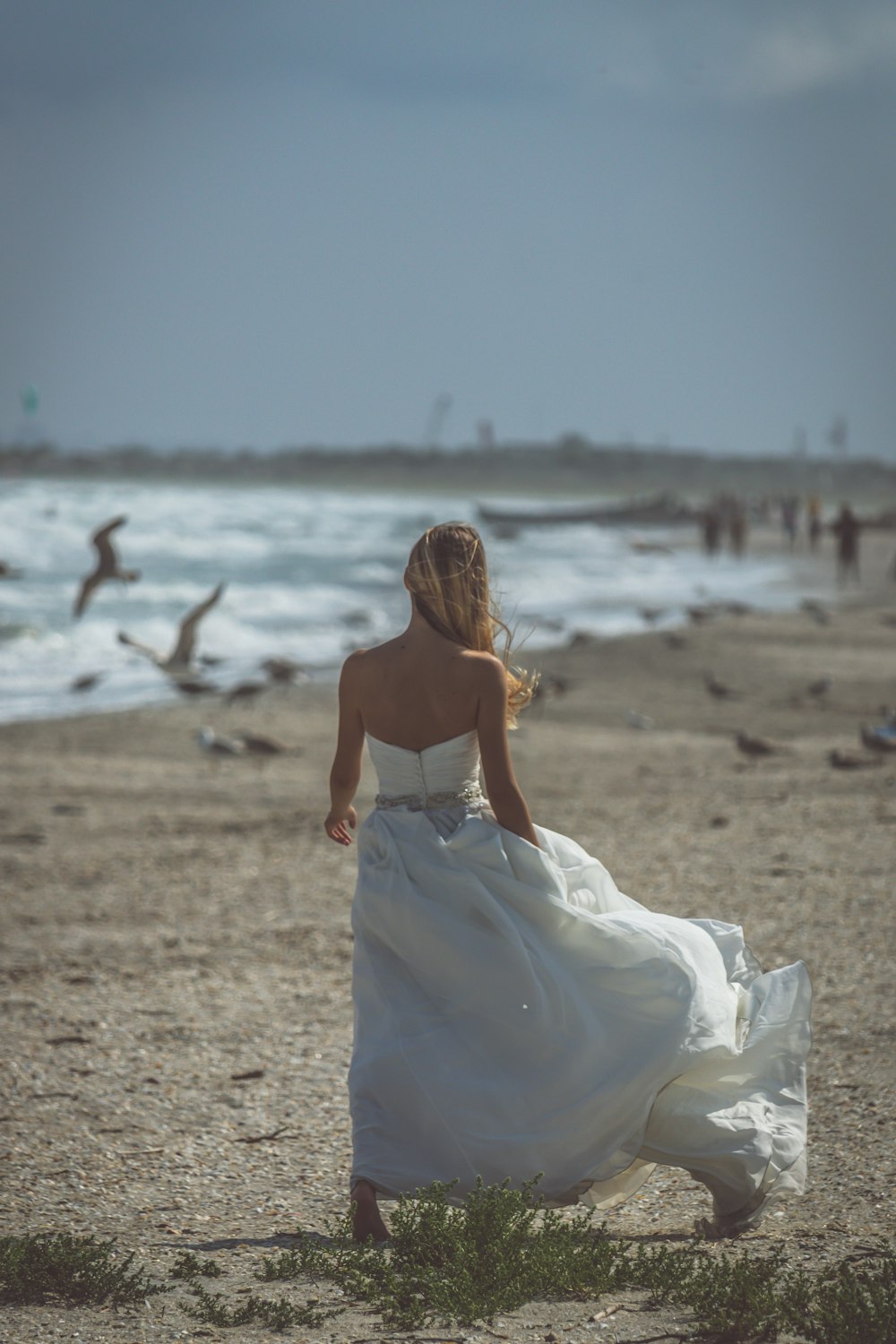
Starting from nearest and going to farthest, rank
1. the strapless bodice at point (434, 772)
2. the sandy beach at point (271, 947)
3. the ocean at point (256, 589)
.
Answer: the strapless bodice at point (434, 772)
the sandy beach at point (271, 947)
the ocean at point (256, 589)

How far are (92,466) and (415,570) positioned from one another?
489ft

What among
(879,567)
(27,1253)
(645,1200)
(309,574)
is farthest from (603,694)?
(879,567)

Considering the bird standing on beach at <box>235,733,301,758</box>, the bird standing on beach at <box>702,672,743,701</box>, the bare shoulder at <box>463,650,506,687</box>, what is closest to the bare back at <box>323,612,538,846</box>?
the bare shoulder at <box>463,650,506,687</box>

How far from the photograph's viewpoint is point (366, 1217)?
324cm

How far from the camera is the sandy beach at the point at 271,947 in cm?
360

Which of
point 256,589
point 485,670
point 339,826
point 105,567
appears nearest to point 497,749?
point 485,670

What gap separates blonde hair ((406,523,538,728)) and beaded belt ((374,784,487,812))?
315 mm

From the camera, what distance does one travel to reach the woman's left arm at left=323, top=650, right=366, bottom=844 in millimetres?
3463

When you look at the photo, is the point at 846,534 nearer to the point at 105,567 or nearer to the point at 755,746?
the point at 755,746

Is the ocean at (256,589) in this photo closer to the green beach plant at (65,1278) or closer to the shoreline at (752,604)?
the shoreline at (752,604)

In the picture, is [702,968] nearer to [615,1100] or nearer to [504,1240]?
[615,1100]

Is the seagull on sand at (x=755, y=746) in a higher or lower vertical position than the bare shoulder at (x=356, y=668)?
lower

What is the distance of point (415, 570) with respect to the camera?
3355 millimetres

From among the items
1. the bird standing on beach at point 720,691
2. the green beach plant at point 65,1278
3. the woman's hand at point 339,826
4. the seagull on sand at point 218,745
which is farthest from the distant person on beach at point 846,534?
the green beach plant at point 65,1278
